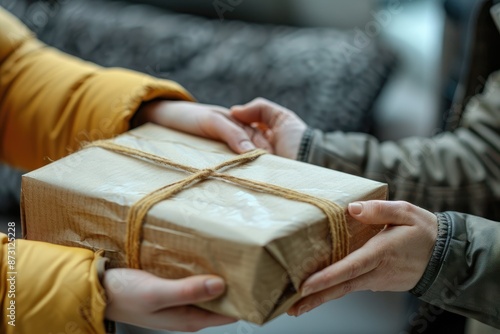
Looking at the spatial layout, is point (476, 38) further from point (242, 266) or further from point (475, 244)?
point (242, 266)

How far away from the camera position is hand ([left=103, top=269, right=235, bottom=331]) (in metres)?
0.45

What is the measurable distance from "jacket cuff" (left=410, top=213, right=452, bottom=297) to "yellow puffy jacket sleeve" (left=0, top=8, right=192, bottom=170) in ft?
1.08

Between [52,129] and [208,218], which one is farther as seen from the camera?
[52,129]

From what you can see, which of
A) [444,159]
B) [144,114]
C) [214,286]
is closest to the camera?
[214,286]

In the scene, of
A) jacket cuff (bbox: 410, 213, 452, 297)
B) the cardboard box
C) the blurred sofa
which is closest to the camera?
the cardboard box

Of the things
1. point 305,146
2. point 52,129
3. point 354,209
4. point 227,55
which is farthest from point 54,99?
point 227,55

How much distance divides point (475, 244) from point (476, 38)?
388 mm

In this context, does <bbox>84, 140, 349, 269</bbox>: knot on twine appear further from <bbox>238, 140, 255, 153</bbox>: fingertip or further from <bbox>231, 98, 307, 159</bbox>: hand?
<bbox>231, 98, 307, 159</bbox>: hand

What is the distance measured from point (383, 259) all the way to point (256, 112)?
277 millimetres

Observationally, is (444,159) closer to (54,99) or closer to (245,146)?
(245,146)

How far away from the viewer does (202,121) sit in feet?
2.11

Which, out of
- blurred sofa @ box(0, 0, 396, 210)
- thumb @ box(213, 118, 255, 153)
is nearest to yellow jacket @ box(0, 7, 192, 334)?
thumb @ box(213, 118, 255, 153)

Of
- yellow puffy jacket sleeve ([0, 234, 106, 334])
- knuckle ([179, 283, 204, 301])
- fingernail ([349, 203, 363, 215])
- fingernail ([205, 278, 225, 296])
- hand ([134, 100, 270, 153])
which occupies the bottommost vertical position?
yellow puffy jacket sleeve ([0, 234, 106, 334])

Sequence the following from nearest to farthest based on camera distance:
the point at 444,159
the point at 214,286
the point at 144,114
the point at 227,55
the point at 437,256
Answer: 1. the point at 214,286
2. the point at 437,256
3. the point at 144,114
4. the point at 444,159
5. the point at 227,55
